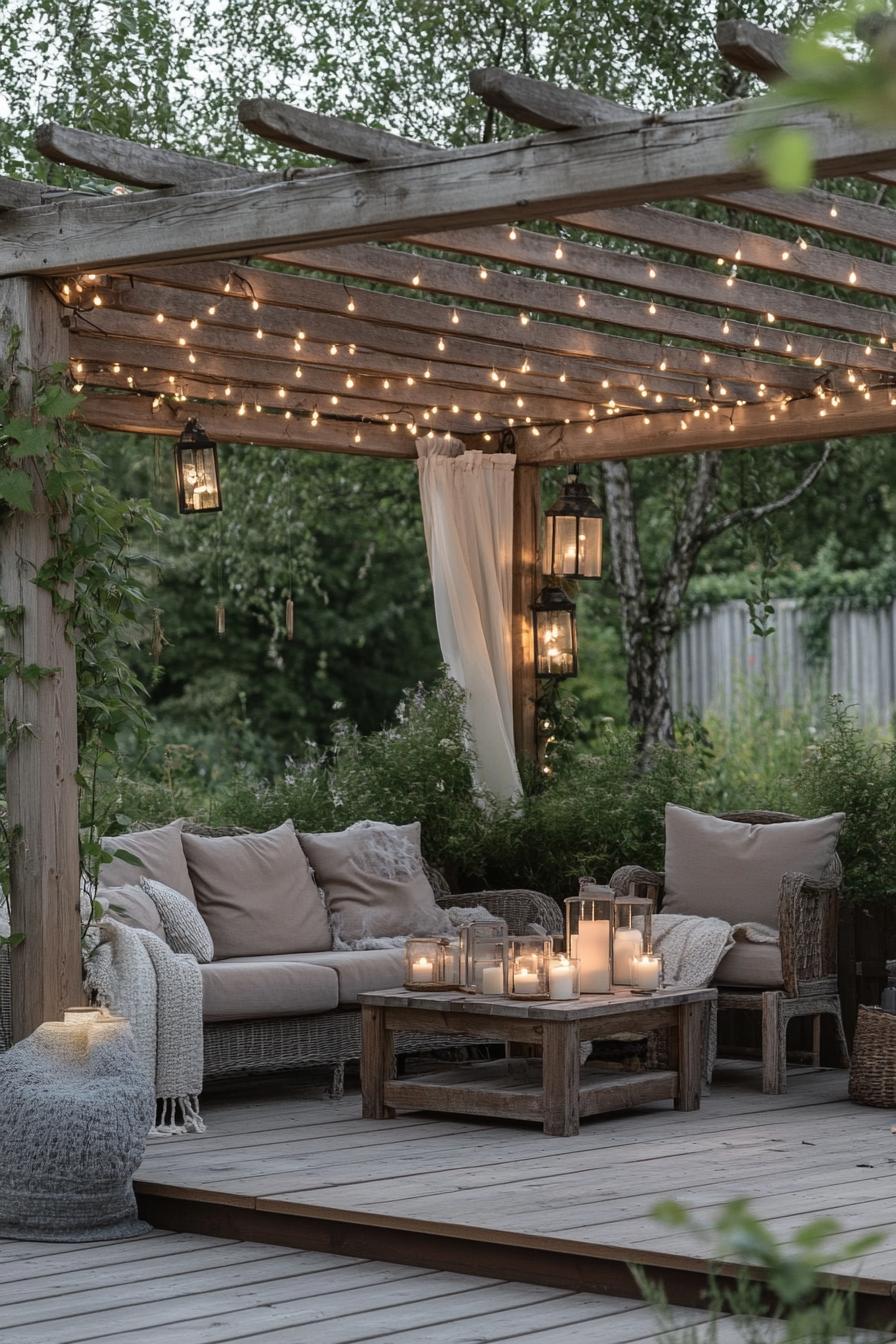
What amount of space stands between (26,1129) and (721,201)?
2817mm

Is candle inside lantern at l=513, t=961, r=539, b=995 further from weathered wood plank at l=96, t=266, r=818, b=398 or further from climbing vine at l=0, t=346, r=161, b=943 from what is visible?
weathered wood plank at l=96, t=266, r=818, b=398

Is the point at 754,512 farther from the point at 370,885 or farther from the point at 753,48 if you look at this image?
the point at 753,48

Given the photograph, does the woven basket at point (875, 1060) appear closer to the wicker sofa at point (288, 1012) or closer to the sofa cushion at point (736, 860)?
the sofa cushion at point (736, 860)

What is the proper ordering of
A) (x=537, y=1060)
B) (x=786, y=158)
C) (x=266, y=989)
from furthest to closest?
(x=537, y=1060) < (x=266, y=989) < (x=786, y=158)

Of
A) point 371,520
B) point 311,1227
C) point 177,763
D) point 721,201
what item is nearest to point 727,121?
point 721,201

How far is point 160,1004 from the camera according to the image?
18.7ft

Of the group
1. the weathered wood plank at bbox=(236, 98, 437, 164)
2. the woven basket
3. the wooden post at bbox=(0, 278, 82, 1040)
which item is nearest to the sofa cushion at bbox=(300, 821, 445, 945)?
the woven basket

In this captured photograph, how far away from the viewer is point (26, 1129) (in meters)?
4.57

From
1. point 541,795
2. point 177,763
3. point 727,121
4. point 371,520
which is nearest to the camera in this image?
point 727,121

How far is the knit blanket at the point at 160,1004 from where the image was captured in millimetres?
5578

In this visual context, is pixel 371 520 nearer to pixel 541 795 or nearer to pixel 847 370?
pixel 541 795

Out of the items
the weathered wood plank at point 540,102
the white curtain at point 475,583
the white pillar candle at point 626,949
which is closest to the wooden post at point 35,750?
the weathered wood plank at point 540,102

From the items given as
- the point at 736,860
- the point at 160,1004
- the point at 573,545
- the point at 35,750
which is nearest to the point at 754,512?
the point at 573,545

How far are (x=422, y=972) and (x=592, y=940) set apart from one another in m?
0.54
